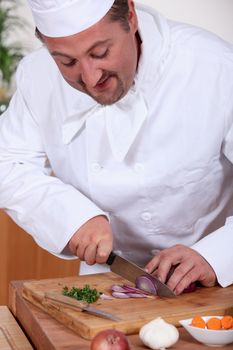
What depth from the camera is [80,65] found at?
1555 mm

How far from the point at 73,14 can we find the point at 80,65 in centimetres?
11

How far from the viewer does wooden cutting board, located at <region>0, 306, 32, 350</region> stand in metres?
1.39

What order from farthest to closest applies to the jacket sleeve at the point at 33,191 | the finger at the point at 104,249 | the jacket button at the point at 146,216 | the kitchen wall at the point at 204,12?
the kitchen wall at the point at 204,12, the jacket button at the point at 146,216, the jacket sleeve at the point at 33,191, the finger at the point at 104,249

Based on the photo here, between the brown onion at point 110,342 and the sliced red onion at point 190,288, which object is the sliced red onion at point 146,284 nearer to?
the sliced red onion at point 190,288

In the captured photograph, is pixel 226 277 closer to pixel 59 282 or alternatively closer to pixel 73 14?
pixel 59 282

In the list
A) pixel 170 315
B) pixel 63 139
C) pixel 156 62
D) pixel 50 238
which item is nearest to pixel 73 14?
pixel 156 62

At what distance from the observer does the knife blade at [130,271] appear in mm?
1536

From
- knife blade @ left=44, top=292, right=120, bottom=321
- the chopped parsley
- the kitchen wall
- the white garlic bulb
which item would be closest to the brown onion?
the white garlic bulb

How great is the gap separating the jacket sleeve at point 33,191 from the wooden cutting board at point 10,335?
0.77 feet

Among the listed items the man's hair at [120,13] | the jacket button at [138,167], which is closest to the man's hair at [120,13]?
the man's hair at [120,13]

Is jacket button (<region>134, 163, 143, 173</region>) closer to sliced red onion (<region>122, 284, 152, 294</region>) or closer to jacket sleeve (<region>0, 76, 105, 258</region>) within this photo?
jacket sleeve (<region>0, 76, 105, 258</region>)

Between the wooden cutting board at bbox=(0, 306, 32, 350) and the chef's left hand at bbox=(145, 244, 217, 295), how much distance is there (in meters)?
0.33

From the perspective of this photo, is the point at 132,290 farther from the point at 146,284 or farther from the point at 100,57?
the point at 100,57

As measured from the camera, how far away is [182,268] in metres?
1.60
